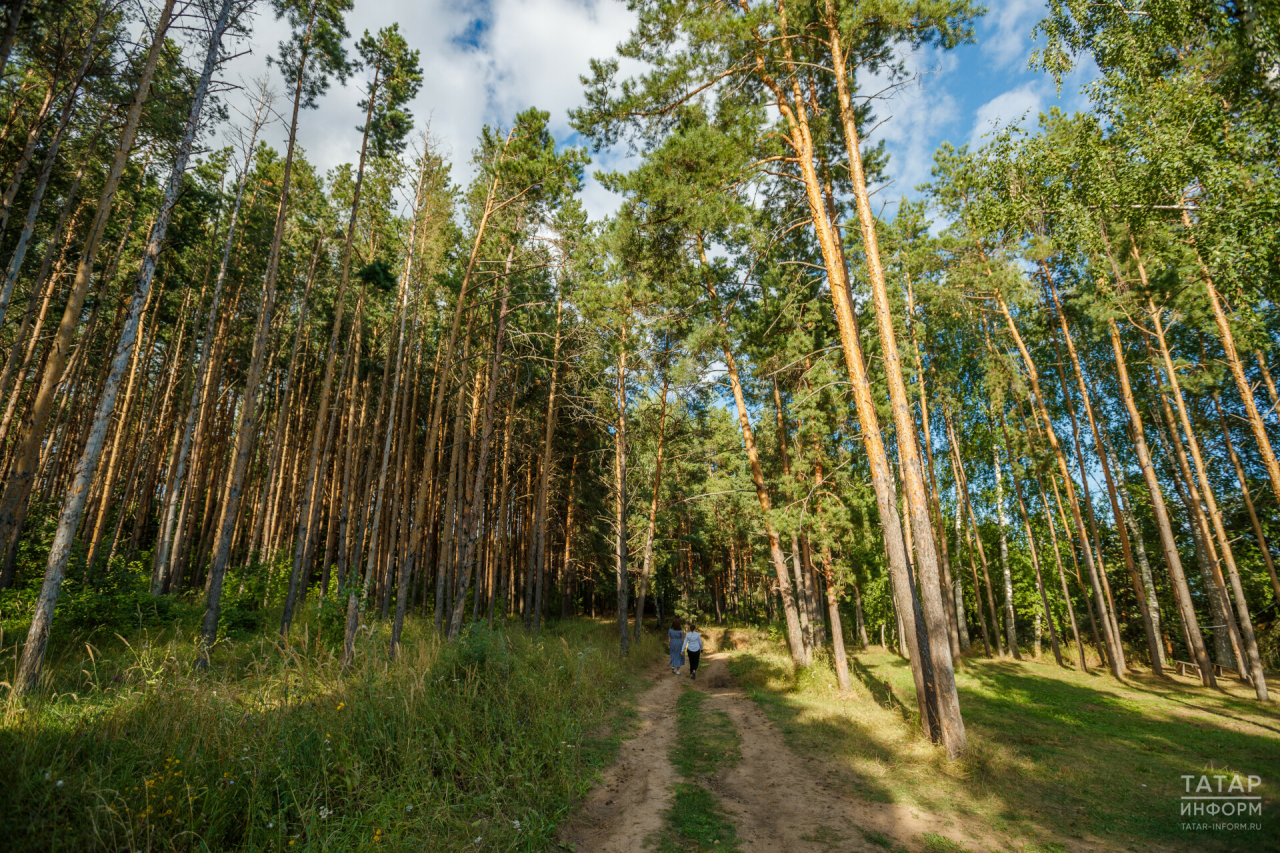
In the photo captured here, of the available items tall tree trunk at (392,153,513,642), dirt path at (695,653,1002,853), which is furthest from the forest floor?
tall tree trunk at (392,153,513,642)

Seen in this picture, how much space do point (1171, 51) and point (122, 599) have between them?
81.0ft

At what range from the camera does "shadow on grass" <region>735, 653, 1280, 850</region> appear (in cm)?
471

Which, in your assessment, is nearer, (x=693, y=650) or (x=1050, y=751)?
(x=1050, y=751)

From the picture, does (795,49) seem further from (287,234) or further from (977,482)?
(977,482)

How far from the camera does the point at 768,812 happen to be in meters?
4.77

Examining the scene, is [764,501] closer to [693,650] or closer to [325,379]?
[693,650]

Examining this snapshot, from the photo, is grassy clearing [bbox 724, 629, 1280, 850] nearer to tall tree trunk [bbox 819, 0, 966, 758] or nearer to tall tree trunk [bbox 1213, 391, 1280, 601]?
tall tree trunk [bbox 819, 0, 966, 758]

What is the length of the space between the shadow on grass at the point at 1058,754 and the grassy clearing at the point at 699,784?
4.03 feet

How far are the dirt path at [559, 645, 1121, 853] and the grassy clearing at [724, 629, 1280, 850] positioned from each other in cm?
36

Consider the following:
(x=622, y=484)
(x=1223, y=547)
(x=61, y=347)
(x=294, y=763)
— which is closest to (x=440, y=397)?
(x=61, y=347)

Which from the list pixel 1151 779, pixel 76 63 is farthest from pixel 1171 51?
pixel 76 63

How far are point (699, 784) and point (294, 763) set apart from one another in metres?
4.18

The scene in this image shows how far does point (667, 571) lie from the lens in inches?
1103

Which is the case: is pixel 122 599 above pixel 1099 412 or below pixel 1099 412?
below
